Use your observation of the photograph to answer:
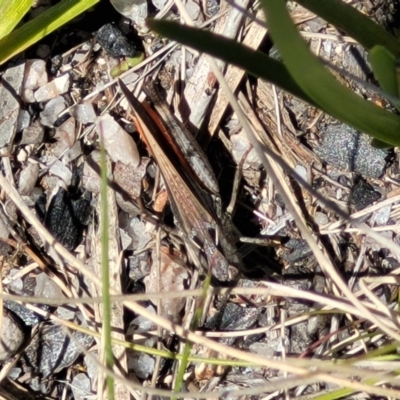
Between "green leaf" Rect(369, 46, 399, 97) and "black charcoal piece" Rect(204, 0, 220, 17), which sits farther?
"black charcoal piece" Rect(204, 0, 220, 17)

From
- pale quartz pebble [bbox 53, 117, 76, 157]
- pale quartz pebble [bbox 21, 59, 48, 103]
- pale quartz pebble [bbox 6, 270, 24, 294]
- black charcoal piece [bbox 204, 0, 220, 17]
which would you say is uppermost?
black charcoal piece [bbox 204, 0, 220, 17]

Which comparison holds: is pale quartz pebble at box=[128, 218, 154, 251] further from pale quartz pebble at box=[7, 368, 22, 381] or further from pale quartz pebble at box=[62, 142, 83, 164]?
pale quartz pebble at box=[7, 368, 22, 381]

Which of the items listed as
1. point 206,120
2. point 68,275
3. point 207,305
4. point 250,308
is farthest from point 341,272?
point 68,275

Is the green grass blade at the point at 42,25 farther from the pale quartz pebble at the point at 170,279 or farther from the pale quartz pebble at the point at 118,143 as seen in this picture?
the pale quartz pebble at the point at 170,279

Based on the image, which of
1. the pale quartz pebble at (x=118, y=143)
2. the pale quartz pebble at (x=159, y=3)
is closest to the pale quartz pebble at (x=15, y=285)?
the pale quartz pebble at (x=118, y=143)

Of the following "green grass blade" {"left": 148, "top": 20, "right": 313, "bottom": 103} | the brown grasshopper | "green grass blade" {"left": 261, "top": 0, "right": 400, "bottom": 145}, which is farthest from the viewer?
the brown grasshopper

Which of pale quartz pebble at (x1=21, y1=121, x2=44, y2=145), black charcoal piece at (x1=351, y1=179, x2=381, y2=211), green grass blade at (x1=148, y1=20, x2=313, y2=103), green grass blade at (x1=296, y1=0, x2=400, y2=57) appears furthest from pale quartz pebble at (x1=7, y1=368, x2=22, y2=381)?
green grass blade at (x1=296, y1=0, x2=400, y2=57)

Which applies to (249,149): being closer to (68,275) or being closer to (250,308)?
(250,308)

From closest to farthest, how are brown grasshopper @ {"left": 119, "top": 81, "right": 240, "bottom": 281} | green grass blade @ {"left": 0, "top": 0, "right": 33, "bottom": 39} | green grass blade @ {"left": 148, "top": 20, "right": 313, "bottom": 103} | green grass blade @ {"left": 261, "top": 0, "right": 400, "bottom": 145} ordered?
1. green grass blade @ {"left": 261, "top": 0, "right": 400, "bottom": 145}
2. green grass blade @ {"left": 148, "top": 20, "right": 313, "bottom": 103}
3. green grass blade @ {"left": 0, "top": 0, "right": 33, "bottom": 39}
4. brown grasshopper @ {"left": 119, "top": 81, "right": 240, "bottom": 281}
